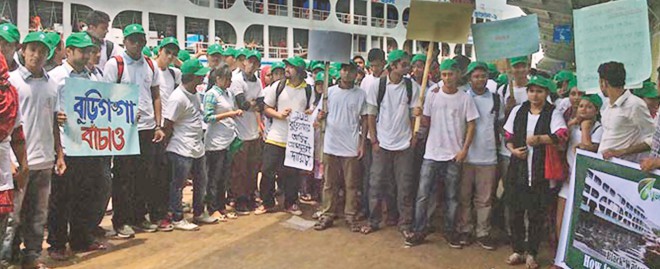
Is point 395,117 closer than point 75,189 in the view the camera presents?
No

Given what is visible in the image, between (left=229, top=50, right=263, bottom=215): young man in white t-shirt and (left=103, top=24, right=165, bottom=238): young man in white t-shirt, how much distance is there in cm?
114

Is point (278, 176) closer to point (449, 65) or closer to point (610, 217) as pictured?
point (449, 65)

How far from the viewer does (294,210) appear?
6562 mm

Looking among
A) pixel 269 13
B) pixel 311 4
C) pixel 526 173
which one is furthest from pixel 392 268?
pixel 311 4

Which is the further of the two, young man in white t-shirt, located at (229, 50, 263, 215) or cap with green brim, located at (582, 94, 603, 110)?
young man in white t-shirt, located at (229, 50, 263, 215)

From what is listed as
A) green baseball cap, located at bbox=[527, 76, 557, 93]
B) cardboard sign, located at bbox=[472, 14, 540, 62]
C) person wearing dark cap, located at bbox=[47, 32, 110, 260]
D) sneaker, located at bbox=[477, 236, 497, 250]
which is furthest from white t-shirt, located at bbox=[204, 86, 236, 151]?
green baseball cap, located at bbox=[527, 76, 557, 93]

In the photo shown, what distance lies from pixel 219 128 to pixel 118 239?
1586mm

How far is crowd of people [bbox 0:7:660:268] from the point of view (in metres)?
4.09

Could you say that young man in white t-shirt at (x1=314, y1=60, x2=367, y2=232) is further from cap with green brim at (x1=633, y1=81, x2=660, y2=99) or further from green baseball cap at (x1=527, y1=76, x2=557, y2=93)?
cap with green brim at (x1=633, y1=81, x2=660, y2=99)

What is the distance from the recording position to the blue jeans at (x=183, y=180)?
5.53 m

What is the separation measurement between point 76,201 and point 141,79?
1.36 meters

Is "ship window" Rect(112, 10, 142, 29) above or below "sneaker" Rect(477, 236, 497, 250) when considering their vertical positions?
above

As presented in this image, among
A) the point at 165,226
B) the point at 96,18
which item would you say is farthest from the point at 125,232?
the point at 96,18

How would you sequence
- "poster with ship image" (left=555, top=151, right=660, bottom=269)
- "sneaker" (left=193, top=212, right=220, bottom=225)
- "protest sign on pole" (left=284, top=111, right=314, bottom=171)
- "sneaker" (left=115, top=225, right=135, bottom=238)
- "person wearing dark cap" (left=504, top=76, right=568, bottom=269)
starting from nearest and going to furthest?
"poster with ship image" (left=555, top=151, right=660, bottom=269) → "person wearing dark cap" (left=504, top=76, right=568, bottom=269) → "sneaker" (left=115, top=225, right=135, bottom=238) → "sneaker" (left=193, top=212, right=220, bottom=225) → "protest sign on pole" (left=284, top=111, right=314, bottom=171)
